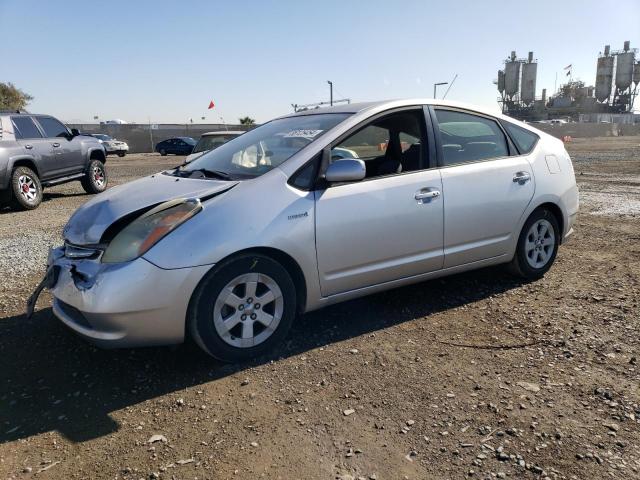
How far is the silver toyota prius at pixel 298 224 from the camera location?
2.99 metres

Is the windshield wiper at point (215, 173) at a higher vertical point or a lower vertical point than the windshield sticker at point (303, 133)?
lower

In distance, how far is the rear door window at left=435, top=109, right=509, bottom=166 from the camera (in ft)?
13.6

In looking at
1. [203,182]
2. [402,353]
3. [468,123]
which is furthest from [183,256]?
[468,123]

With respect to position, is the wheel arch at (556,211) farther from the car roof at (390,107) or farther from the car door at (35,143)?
the car door at (35,143)

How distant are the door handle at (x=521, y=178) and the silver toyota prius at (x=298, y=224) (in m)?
0.02

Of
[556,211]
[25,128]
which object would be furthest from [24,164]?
[556,211]

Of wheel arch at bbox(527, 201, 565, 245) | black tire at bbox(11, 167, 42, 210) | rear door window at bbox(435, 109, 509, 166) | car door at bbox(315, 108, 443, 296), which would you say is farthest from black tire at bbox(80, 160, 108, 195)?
wheel arch at bbox(527, 201, 565, 245)

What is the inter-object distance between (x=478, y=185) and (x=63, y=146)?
9635mm

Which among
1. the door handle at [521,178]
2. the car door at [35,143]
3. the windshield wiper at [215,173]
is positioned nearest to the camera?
the windshield wiper at [215,173]

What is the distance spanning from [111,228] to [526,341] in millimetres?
2914

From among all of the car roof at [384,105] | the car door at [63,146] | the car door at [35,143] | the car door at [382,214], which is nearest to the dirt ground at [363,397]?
the car door at [382,214]

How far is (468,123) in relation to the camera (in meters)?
4.39

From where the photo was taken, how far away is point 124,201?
3426mm

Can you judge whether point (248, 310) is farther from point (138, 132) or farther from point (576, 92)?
point (576, 92)
